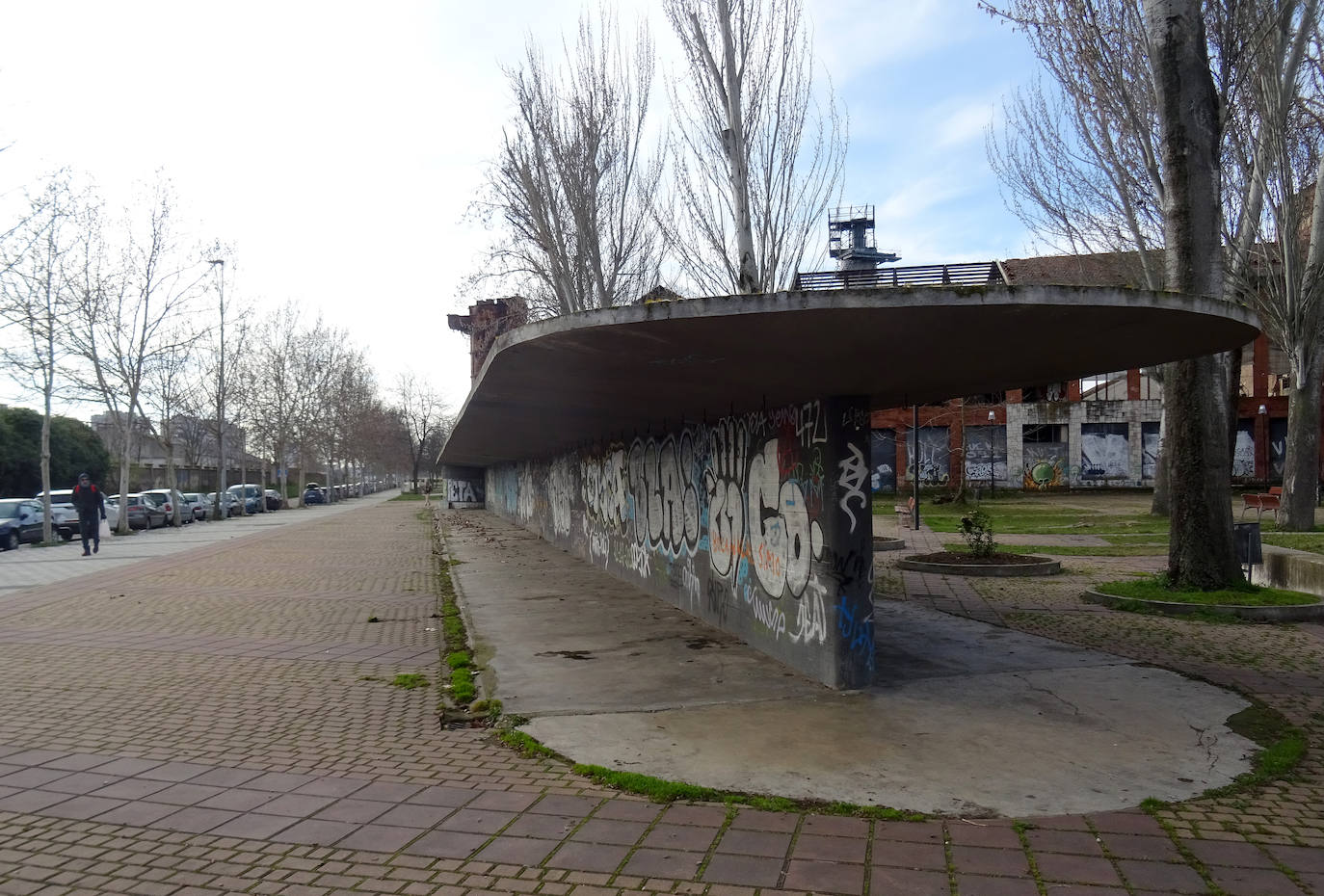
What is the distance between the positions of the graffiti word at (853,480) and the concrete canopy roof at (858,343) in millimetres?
517

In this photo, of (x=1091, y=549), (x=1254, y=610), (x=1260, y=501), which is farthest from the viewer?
(x=1091, y=549)

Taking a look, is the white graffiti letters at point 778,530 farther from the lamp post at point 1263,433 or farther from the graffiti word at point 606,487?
the lamp post at point 1263,433

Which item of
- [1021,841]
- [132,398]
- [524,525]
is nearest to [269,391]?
[132,398]

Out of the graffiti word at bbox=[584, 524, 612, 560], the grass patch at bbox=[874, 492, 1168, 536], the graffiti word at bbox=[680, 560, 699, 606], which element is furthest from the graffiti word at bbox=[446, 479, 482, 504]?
the graffiti word at bbox=[680, 560, 699, 606]

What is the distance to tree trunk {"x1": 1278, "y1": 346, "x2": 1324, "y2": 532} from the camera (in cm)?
1756

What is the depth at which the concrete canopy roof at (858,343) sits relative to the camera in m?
4.20

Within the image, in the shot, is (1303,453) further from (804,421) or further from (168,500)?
(168,500)

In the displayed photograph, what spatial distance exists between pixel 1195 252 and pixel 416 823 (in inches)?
394

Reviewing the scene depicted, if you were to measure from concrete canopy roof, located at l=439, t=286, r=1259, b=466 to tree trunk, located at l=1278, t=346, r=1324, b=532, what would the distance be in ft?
45.0

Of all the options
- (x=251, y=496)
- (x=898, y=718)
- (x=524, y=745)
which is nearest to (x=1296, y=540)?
(x=898, y=718)

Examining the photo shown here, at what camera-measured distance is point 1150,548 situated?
16938mm

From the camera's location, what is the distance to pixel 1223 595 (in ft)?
31.7

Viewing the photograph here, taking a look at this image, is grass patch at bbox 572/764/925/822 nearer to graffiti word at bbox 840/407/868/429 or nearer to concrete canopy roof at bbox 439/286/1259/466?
concrete canopy roof at bbox 439/286/1259/466

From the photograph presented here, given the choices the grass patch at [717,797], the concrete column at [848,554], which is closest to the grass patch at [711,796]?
the grass patch at [717,797]
